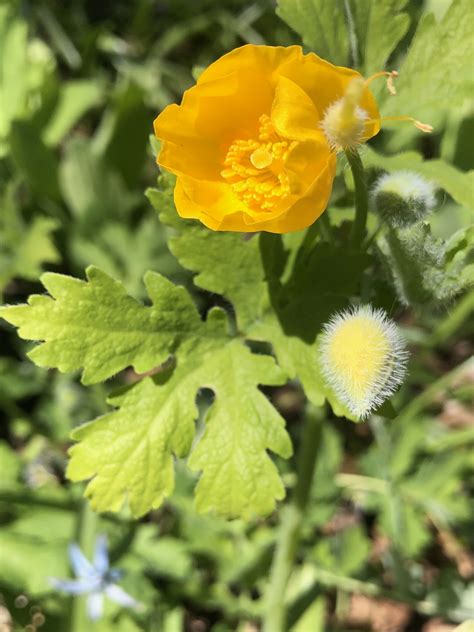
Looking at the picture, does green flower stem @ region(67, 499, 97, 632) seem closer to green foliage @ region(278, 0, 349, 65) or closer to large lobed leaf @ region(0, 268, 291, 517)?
large lobed leaf @ region(0, 268, 291, 517)

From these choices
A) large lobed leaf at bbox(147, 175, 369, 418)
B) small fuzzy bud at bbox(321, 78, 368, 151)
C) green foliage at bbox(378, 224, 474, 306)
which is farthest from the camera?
large lobed leaf at bbox(147, 175, 369, 418)

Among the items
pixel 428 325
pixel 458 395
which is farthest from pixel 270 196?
pixel 428 325

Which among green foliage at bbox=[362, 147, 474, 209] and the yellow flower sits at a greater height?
the yellow flower

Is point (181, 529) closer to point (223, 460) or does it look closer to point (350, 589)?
point (350, 589)

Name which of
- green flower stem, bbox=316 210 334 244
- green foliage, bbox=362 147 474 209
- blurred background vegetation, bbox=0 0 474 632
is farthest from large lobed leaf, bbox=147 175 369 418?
blurred background vegetation, bbox=0 0 474 632

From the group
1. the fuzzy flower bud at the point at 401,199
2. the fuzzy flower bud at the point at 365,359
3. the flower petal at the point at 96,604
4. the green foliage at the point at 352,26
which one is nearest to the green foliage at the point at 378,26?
the green foliage at the point at 352,26

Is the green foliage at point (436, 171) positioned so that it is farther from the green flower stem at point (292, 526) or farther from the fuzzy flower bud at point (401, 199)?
the green flower stem at point (292, 526)

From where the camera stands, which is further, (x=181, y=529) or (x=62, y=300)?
(x=181, y=529)
